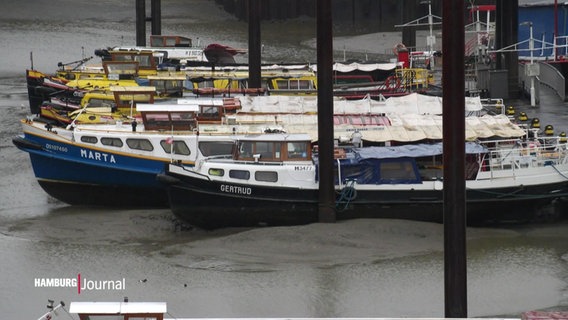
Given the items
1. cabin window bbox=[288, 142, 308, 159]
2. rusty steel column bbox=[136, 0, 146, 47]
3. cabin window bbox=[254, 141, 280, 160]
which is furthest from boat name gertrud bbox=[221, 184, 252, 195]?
rusty steel column bbox=[136, 0, 146, 47]

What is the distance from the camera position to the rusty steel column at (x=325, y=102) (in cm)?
2798

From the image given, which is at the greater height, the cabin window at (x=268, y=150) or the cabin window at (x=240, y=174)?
the cabin window at (x=268, y=150)

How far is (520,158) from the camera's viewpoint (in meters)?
30.9

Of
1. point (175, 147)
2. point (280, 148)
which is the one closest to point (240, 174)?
point (280, 148)

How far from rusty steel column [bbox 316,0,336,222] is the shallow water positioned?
830mm

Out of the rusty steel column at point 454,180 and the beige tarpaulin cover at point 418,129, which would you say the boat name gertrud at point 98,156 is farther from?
the rusty steel column at point 454,180

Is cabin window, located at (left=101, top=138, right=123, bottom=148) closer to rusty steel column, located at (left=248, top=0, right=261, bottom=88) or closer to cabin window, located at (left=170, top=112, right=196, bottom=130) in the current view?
cabin window, located at (left=170, top=112, right=196, bottom=130)

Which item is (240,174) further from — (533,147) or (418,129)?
(533,147)

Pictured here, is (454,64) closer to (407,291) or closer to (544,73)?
(407,291)

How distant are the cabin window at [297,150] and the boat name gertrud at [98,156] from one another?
523 centimetres

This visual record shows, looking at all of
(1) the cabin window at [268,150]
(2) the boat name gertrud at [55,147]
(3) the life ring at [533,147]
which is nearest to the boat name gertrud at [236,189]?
(1) the cabin window at [268,150]

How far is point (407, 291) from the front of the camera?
80.5 ft

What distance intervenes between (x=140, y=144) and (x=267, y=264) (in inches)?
284

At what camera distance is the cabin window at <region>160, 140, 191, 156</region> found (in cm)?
3228
